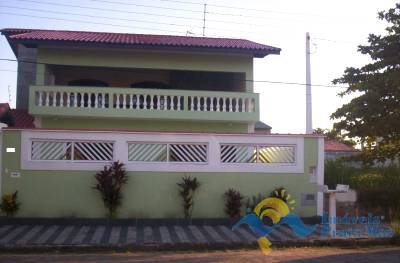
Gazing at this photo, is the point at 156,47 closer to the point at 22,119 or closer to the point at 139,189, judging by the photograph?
the point at 22,119

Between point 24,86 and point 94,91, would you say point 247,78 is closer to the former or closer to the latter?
point 94,91

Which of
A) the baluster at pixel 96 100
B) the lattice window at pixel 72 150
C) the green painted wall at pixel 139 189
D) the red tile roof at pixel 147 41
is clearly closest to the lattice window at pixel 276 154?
the green painted wall at pixel 139 189

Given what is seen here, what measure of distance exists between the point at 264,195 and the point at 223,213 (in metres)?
1.08

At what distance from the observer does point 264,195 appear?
1292 cm

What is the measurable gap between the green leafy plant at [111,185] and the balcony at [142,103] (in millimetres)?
5253

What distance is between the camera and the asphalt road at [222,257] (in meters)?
8.89

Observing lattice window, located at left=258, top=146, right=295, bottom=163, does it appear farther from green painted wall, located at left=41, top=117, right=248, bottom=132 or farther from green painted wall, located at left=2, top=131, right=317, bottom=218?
green painted wall, located at left=41, top=117, right=248, bottom=132

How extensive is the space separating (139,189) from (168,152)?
3.62ft

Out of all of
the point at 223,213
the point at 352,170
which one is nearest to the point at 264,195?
the point at 223,213

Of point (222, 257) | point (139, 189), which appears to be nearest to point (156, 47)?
point (139, 189)

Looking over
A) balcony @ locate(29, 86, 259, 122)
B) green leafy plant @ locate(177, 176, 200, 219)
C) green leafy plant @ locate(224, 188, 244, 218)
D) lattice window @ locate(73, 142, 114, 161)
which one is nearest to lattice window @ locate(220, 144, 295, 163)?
green leafy plant @ locate(224, 188, 244, 218)

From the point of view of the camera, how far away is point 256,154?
13.0m

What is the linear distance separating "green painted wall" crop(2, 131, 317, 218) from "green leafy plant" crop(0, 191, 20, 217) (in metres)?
0.15

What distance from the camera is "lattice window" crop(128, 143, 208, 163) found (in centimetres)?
1266
